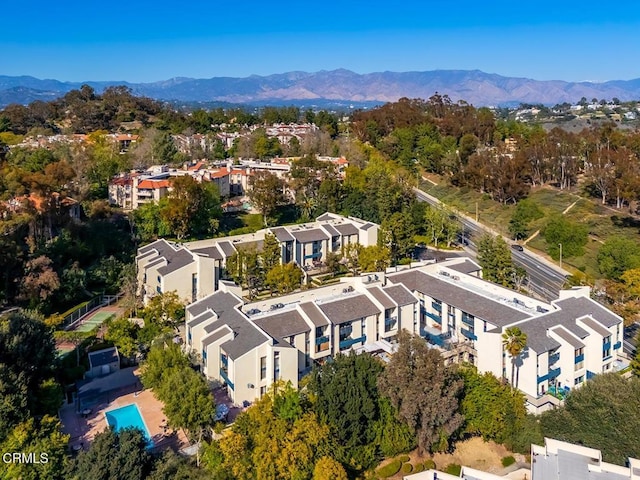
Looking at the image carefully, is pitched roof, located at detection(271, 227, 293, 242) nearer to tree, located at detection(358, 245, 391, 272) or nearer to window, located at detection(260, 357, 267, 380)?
tree, located at detection(358, 245, 391, 272)

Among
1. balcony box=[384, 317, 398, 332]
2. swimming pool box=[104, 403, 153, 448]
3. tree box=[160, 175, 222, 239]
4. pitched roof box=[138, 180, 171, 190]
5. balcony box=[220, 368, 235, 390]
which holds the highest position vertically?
pitched roof box=[138, 180, 171, 190]

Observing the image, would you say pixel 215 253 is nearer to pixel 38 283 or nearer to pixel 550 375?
pixel 38 283

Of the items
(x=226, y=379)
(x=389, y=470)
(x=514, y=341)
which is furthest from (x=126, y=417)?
(x=514, y=341)

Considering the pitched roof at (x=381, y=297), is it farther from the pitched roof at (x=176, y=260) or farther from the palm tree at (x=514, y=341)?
the pitched roof at (x=176, y=260)

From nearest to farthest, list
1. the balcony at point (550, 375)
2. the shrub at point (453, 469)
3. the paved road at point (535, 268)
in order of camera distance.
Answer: the shrub at point (453, 469) < the balcony at point (550, 375) < the paved road at point (535, 268)

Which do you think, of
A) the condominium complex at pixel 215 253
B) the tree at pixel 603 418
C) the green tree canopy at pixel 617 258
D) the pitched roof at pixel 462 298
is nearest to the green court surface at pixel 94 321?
the condominium complex at pixel 215 253

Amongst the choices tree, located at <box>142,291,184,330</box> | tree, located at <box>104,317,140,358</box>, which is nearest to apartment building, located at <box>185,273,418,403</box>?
tree, located at <box>142,291,184,330</box>
